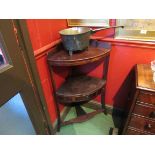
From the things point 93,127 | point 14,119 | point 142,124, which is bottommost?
point 93,127

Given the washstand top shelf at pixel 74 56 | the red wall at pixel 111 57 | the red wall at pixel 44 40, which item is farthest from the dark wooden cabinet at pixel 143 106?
the red wall at pixel 44 40

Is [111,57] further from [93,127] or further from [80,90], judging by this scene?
[93,127]

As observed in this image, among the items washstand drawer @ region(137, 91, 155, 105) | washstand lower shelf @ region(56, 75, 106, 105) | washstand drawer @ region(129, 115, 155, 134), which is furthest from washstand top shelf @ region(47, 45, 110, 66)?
washstand drawer @ region(129, 115, 155, 134)

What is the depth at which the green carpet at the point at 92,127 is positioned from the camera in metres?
1.56

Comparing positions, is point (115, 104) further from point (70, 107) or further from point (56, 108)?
point (56, 108)

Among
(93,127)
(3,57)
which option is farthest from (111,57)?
(3,57)

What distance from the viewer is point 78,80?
1.52m

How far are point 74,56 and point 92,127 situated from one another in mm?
878

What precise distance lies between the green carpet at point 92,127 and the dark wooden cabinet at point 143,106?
361 millimetres

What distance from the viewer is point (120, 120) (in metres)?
1.69

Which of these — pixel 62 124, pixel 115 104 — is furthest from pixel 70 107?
pixel 115 104
